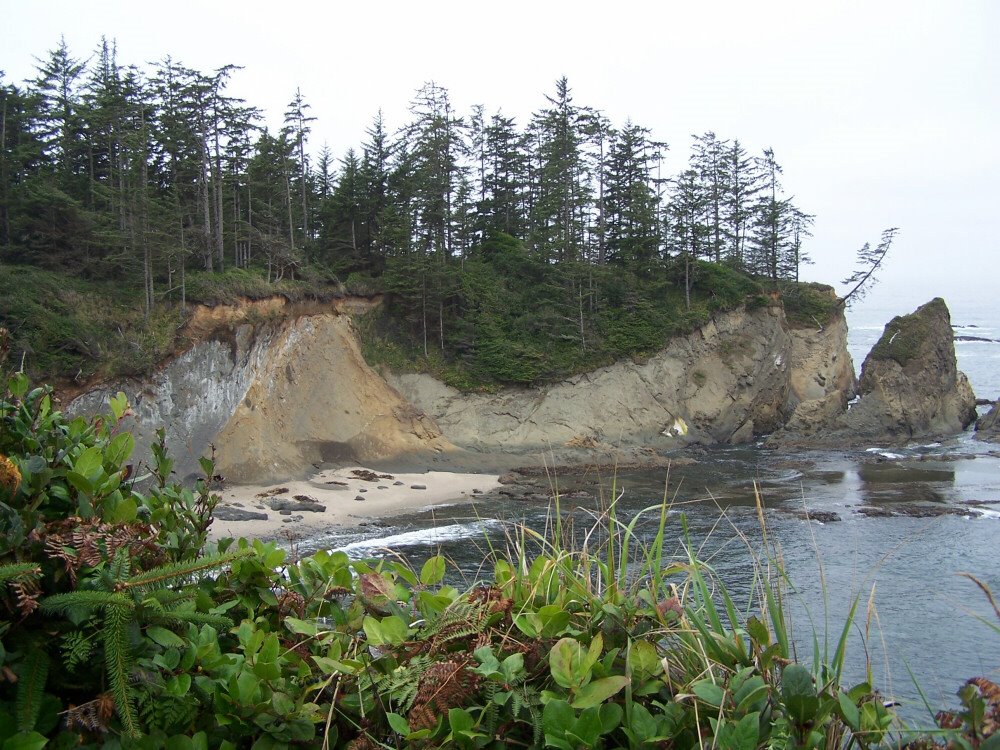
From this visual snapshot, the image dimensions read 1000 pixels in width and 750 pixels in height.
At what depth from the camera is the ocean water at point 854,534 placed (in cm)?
1138

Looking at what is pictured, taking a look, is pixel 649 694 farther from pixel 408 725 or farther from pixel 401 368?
pixel 401 368

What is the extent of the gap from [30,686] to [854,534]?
7.92m

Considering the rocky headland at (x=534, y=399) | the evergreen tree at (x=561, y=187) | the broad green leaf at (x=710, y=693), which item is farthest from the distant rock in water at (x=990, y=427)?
the broad green leaf at (x=710, y=693)

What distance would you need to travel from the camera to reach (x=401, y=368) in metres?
35.9

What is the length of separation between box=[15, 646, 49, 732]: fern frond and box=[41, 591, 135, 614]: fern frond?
0.13m

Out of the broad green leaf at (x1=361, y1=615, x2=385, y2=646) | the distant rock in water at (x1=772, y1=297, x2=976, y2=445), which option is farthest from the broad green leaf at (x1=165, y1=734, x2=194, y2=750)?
the distant rock in water at (x1=772, y1=297, x2=976, y2=445)

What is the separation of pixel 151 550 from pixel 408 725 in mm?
964

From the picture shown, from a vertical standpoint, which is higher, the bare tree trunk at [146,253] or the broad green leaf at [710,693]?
the bare tree trunk at [146,253]

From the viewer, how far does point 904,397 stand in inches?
1642

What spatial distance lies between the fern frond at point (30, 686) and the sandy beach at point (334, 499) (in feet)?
62.3

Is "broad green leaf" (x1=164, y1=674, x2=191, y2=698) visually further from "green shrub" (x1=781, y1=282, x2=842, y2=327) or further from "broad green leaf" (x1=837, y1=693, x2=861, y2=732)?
"green shrub" (x1=781, y1=282, x2=842, y2=327)


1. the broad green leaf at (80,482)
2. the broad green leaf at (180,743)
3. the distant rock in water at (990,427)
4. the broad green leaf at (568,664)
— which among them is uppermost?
the broad green leaf at (80,482)

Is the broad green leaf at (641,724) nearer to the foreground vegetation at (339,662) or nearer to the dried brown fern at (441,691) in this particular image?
the foreground vegetation at (339,662)

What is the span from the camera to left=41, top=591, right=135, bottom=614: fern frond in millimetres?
1963
